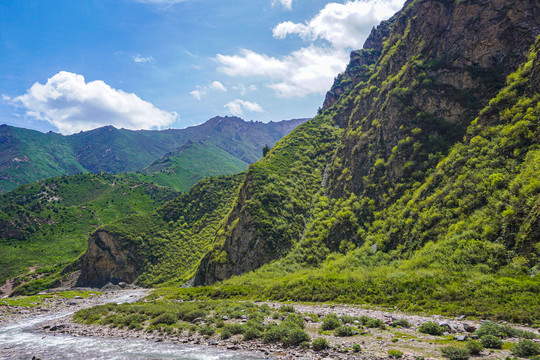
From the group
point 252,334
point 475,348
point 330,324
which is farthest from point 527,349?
point 252,334

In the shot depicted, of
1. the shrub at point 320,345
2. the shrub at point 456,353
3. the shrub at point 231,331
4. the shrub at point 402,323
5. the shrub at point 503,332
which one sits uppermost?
the shrub at point 456,353

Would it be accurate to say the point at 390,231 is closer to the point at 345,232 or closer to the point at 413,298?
the point at 345,232

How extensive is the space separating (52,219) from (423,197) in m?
187

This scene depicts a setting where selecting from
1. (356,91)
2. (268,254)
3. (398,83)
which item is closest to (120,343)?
(268,254)

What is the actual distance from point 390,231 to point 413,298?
63.2 ft

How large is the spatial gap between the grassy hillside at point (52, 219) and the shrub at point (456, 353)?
149768 mm

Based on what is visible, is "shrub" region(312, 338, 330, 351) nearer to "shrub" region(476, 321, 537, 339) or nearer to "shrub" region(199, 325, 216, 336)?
"shrub" region(476, 321, 537, 339)

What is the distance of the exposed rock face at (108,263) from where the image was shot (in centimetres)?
9106

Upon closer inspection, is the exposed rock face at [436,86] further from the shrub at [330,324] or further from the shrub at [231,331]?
the shrub at [231,331]

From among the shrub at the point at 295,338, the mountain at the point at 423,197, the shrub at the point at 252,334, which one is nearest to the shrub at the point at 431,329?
the mountain at the point at 423,197

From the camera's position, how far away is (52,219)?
146m

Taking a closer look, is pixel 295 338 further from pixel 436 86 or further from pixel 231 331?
pixel 436 86

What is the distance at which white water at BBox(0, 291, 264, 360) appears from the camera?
1816 cm

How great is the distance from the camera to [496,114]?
39500 mm
